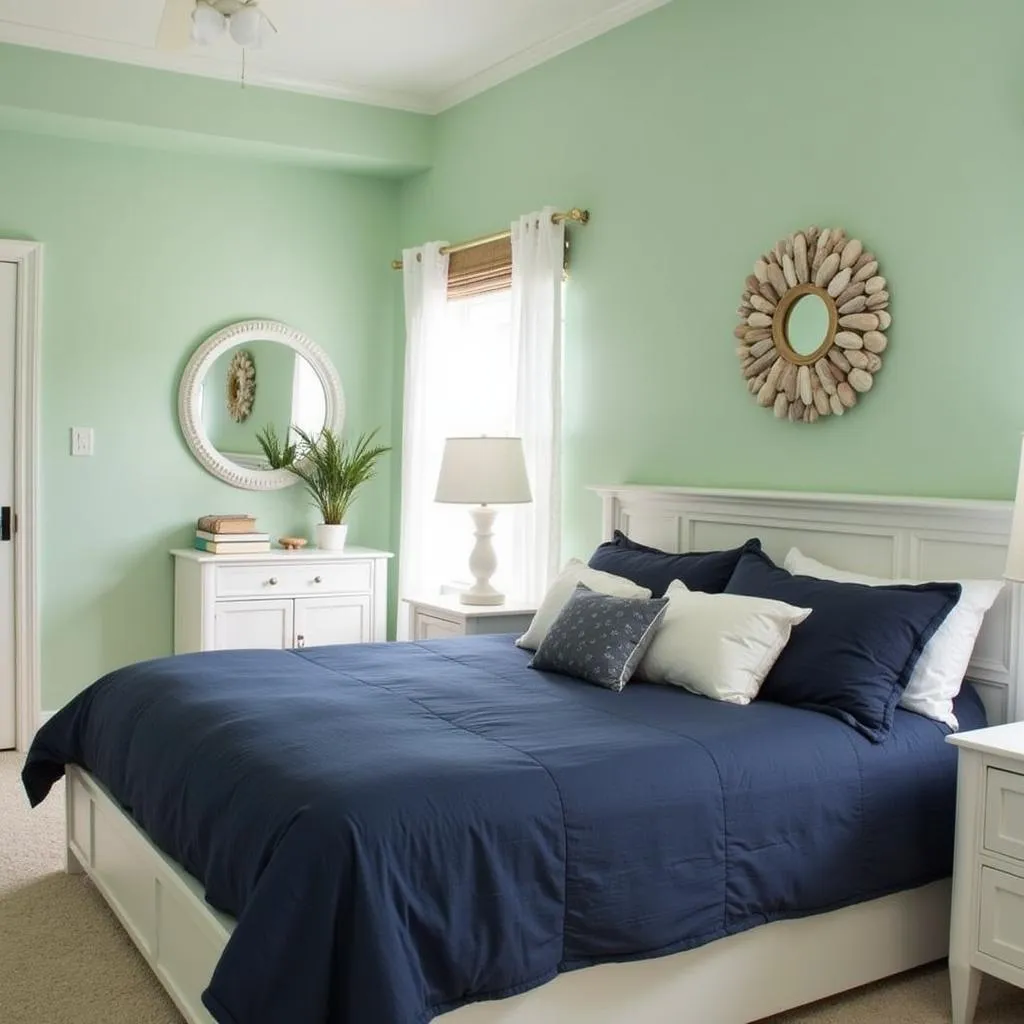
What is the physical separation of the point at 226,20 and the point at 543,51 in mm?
1825

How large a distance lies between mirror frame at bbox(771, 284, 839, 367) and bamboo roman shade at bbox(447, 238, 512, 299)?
1.49 m

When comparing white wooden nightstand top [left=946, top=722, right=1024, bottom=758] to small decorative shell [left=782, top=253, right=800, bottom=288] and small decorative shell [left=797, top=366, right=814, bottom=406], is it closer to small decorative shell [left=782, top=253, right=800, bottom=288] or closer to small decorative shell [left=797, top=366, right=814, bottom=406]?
small decorative shell [left=797, top=366, right=814, bottom=406]

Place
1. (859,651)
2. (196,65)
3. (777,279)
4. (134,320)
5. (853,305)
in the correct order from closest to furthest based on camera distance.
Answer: (859,651)
(853,305)
(777,279)
(196,65)
(134,320)

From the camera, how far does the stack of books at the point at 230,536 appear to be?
5031 mm

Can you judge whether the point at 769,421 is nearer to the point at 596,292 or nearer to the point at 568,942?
the point at 596,292

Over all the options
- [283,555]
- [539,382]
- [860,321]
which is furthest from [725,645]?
[283,555]

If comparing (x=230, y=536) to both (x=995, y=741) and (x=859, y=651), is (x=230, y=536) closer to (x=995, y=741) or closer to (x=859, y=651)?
(x=859, y=651)

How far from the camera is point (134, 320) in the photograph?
5.11 metres

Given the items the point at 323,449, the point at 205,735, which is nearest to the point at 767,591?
the point at 205,735

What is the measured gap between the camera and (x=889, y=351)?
3.35m

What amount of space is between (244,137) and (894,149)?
9.08 feet

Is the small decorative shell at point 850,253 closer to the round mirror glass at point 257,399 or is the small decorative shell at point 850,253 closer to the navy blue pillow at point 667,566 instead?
the navy blue pillow at point 667,566

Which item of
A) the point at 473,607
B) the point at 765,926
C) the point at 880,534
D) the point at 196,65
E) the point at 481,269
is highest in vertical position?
the point at 196,65

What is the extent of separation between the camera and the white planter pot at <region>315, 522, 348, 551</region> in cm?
538
